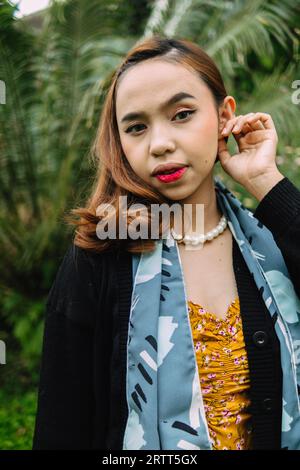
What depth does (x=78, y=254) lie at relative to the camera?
1.47m

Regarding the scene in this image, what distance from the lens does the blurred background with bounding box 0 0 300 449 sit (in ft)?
14.0

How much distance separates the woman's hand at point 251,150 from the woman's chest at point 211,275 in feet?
0.70

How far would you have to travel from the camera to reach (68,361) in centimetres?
143

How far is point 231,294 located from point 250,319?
4.2 inches

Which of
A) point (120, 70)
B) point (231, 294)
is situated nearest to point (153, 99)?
point (120, 70)

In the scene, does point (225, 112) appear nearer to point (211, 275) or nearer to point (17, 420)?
point (211, 275)

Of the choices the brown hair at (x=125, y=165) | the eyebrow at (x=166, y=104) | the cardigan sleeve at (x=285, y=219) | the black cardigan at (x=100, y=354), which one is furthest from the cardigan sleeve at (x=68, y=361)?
the cardigan sleeve at (x=285, y=219)

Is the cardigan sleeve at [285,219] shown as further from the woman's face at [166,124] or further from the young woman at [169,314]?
the woman's face at [166,124]

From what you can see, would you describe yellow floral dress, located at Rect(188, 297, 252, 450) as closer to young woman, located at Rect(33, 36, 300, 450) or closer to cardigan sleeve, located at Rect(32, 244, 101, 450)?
young woman, located at Rect(33, 36, 300, 450)

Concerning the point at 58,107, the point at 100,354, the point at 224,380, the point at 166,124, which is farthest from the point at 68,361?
the point at 58,107

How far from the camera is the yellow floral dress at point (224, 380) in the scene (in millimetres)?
1398

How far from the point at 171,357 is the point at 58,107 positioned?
3749mm

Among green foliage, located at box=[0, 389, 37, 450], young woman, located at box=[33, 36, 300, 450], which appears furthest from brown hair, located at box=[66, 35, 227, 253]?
green foliage, located at box=[0, 389, 37, 450]
